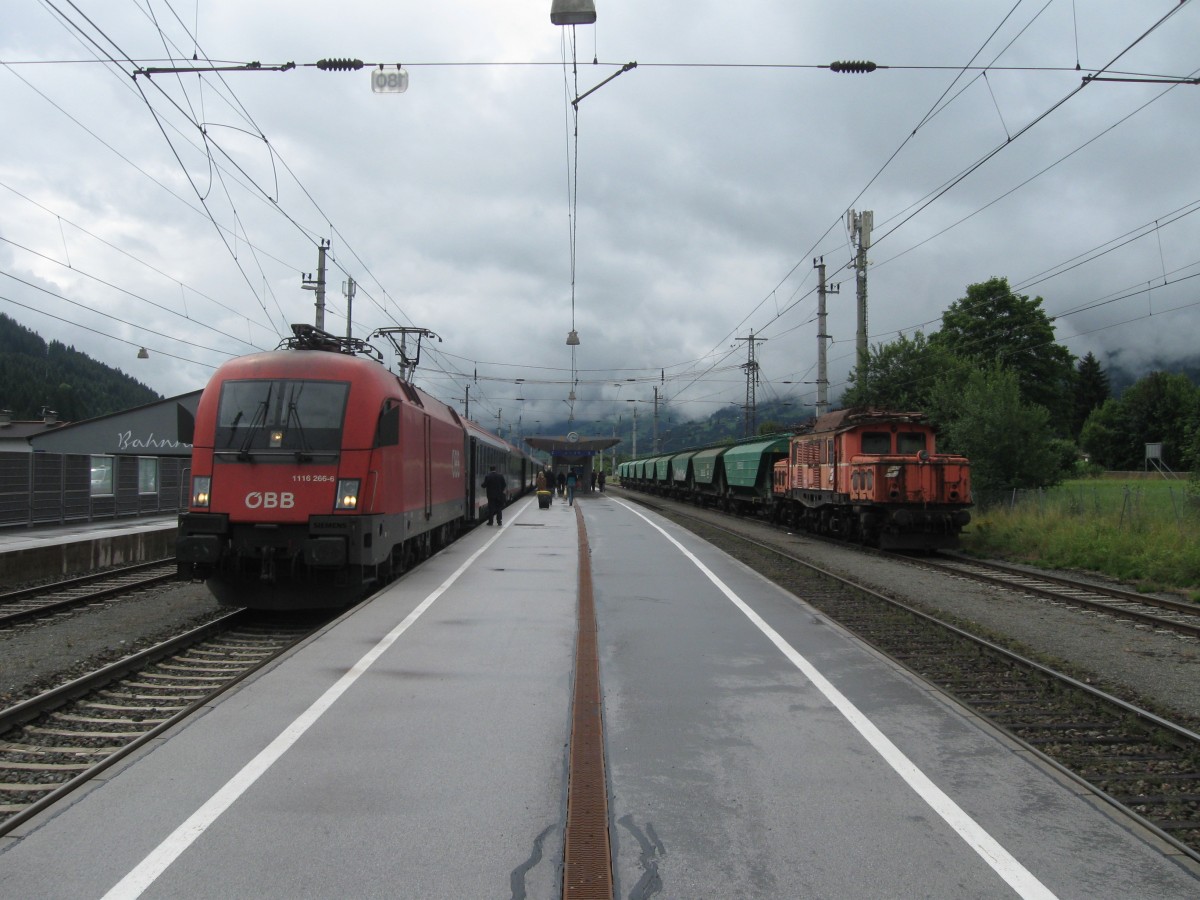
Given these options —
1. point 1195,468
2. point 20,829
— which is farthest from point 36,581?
point 1195,468

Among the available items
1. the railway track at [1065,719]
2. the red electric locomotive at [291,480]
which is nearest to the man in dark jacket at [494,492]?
the red electric locomotive at [291,480]

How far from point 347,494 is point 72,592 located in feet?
19.5

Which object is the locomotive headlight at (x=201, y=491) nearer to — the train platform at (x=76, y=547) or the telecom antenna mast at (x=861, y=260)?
the train platform at (x=76, y=547)

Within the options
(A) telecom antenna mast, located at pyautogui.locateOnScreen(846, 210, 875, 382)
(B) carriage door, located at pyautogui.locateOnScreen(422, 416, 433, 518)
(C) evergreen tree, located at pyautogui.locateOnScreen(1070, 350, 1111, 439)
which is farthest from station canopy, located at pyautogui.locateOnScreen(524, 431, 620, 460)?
(C) evergreen tree, located at pyautogui.locateOnScreen(1070, 350, 1111, 439)

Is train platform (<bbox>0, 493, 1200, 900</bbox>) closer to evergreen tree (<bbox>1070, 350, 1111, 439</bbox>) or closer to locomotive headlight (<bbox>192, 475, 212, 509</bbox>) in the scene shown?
locomotive headlight (<bbox>192, 475, 212, 509</bbox>)

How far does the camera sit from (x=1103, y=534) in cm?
1747

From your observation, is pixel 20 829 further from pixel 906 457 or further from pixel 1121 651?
pixel 906 457

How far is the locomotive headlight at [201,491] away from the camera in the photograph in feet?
32.2

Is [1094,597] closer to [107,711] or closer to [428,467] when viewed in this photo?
[428,467]

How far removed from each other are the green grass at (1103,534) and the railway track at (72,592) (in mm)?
15623

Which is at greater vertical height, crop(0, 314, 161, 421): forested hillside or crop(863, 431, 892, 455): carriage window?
crop(0, 314, 161, 421): forested hillside

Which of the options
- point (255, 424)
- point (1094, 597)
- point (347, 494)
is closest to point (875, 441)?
point (1094, 597)

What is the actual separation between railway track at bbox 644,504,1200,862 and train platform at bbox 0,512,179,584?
1228 cm

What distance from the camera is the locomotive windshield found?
32.6ft
